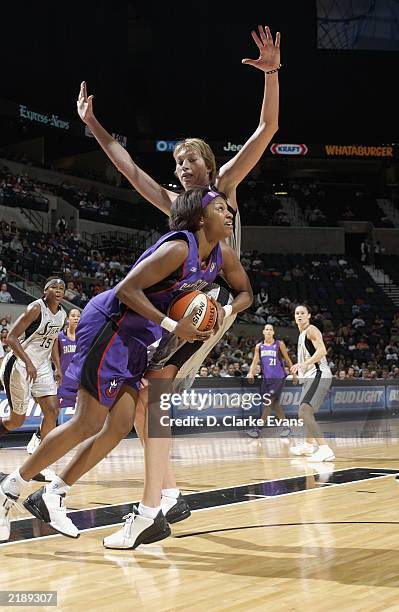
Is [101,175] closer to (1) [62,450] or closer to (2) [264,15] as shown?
(2) [264,15]

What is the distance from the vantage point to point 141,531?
414 cm

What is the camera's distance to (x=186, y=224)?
4090 mm

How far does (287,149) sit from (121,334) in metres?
28.1

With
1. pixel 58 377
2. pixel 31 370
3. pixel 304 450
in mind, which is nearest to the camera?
pixel 31 370

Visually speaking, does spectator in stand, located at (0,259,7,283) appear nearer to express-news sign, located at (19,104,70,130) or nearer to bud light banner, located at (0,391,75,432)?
bud light banner, located at (0,391,75,432)

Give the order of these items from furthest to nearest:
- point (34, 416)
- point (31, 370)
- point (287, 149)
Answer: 1. point (287, 149)
2. point (34, 416)
3. point (31, 370)

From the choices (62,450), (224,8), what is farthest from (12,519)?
(224,8)

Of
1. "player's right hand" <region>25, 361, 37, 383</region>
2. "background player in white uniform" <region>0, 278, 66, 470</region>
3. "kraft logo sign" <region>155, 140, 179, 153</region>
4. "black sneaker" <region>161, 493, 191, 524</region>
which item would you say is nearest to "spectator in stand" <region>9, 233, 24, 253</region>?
"kraft logo sign" <region>155, 140, 179, 153</region>

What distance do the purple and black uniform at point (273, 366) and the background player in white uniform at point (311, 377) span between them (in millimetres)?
3051

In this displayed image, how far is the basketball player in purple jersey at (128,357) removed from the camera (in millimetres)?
3883

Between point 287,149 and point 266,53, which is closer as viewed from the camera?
point 266,53

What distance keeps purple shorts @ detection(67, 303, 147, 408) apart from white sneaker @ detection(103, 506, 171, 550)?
633 mm

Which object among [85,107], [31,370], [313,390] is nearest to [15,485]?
[85,107]

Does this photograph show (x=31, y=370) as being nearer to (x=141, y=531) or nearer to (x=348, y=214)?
(x=141, y=531)
